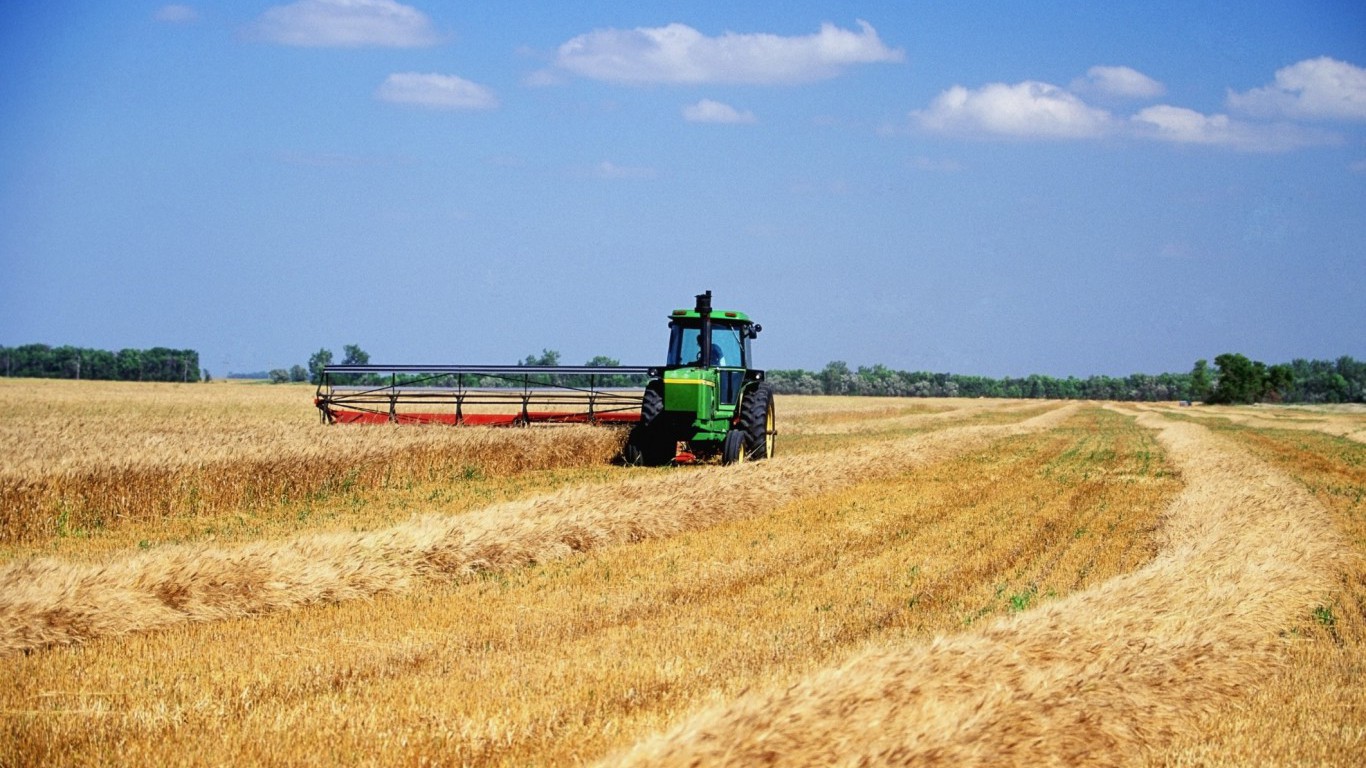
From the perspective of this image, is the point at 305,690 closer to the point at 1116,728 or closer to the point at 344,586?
the point at 344,586

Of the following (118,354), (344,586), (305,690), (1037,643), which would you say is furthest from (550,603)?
(118,354)

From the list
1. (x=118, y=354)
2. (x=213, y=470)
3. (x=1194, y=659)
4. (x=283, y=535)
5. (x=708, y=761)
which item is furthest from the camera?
(x=118, y=354)

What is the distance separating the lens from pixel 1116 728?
5098 millimetres

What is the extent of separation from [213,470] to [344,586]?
6.46 metres

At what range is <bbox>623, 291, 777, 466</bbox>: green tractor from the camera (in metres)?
17.9

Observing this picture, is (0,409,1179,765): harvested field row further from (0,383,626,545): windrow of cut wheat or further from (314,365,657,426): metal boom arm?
(314,365,657,426): metal boom arm

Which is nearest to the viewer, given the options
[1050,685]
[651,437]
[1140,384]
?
[1050,685]

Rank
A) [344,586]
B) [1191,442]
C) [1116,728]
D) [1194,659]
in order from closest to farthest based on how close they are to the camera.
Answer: [1116,728] → [1194,659] → [344,586] → [1191,442]

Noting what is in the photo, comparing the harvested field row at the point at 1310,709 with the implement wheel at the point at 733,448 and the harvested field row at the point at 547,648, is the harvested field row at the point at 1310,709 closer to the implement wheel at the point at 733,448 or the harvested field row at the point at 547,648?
the harvested field row at the point at 547,648

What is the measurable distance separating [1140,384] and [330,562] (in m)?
146

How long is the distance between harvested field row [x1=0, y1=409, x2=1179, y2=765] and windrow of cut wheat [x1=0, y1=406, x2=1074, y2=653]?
10.8 inches

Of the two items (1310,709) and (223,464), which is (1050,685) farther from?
(223,464)

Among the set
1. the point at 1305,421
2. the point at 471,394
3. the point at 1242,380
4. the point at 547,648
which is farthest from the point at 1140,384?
the point at 547,648

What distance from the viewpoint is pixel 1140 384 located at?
14225 centimetres
